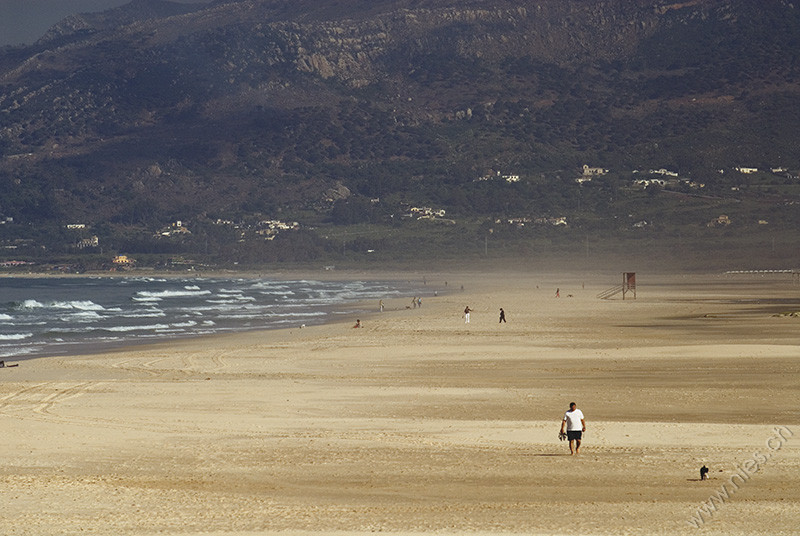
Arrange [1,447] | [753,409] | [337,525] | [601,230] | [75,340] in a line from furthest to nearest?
[601,230], [75,340], [753,409], [1,447], [337,525]

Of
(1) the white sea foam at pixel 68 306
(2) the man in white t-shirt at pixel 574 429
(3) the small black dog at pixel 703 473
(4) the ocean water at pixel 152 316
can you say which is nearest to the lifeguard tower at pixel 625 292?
(4) the ocean water at pixel 152 316

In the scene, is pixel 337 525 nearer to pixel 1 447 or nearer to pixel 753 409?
pixel 1 447

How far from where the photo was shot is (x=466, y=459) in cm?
1983

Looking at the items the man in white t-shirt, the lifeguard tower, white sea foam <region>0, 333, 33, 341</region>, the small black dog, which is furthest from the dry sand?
the lifeguard tower

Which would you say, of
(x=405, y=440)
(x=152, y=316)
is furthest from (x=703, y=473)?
(x=152, y=316)

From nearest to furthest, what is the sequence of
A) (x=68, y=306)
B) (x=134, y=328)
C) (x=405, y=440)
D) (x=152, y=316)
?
1. (x=405, y=440)
2. (x=134, y=328)
3. (x=152, y=316)
4. (x=68, y=306)

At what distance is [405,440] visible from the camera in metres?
21.6

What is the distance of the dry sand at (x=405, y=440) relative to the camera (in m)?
16.3

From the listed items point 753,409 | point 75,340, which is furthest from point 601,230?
point 753,409

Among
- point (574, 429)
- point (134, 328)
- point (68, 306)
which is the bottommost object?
point (134, 328)

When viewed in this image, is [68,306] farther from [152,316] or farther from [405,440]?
[405,440]

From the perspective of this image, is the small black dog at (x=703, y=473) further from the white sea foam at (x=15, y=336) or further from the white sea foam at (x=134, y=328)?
the white sea foam at (x=134, y=328)

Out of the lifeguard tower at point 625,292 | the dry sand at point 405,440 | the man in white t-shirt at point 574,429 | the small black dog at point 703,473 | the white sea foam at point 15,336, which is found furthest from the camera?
the lifeguard tower at point 625,292

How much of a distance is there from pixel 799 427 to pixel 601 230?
168 metres
